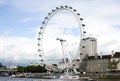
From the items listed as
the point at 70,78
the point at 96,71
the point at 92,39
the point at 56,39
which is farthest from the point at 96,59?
the point at 56,39

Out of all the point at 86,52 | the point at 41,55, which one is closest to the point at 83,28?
the point at 41,55

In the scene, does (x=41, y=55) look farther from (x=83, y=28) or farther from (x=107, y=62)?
(x=107, y=62)

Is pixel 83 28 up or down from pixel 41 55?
up

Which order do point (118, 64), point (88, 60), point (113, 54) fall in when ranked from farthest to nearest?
1. point (88, 60)
2. point (113, 54)
3. point (118, 64)

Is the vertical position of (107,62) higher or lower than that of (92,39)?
lower

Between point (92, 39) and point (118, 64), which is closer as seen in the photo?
point (118, 64)

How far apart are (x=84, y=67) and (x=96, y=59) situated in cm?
1506

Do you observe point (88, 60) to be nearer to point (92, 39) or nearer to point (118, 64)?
point (92, 39)

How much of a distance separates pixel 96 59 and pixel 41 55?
84.0m

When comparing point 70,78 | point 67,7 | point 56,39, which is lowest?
point 70,78

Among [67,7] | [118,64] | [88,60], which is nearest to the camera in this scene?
[67,7]

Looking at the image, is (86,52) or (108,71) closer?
(108,71)

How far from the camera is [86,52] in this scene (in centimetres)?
19125

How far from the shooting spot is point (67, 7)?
9206 cm
